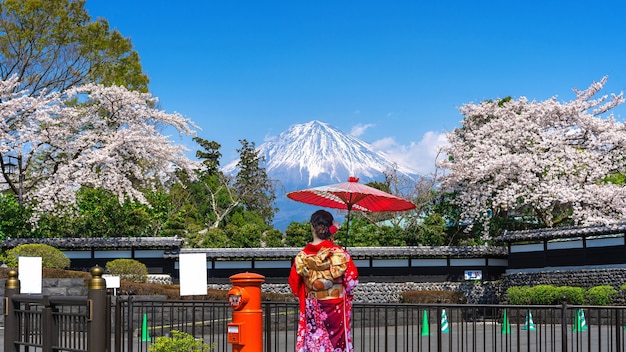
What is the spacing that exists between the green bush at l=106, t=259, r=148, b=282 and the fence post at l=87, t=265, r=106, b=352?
21.2 m

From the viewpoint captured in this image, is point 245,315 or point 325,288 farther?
point 245,315

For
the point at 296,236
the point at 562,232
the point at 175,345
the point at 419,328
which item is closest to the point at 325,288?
the point at 175,345

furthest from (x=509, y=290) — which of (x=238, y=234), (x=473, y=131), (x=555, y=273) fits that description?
(x=238, y=234)

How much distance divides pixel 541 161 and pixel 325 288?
26517 millimetres

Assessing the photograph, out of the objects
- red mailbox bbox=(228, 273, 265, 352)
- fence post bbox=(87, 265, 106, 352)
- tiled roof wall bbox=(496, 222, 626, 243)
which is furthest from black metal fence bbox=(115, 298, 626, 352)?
tiled roof wall bbox=(496, 222, 626, 243)

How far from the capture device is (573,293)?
95.4 feet

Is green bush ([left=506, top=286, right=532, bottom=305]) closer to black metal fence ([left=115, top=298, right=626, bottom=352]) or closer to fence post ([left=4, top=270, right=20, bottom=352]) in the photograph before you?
black metal fence ([left=115, top=298, right=626, bottom=352])

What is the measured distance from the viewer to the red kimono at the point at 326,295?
8.99 meters

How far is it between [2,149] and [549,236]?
19862mm

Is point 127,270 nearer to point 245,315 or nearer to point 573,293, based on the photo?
point 573,293

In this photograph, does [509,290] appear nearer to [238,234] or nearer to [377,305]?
[238,234]

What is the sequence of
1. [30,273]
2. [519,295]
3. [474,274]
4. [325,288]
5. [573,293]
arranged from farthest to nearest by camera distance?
1. [474,274]
2. [519,295]
3. [573,293]
4. [30,273]
5. [325,288]

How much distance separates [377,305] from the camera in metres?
10.6

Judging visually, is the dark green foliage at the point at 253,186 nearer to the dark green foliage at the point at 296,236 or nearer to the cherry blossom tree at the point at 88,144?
the dark green foliage at the point at 296,236
